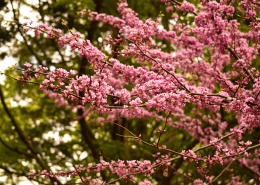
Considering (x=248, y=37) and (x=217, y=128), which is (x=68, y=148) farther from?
(x=248, y=37)

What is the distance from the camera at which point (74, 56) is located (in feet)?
33.8

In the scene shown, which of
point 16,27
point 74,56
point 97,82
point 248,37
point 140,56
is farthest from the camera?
point 74,56

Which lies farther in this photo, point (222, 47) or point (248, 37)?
point (248, 37)

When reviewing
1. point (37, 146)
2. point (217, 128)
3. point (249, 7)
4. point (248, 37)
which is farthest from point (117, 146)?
point (249, 7)

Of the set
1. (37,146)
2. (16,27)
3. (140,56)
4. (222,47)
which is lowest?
(140,56)

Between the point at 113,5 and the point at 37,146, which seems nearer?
the point at 113,5

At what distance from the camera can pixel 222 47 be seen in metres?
5.44

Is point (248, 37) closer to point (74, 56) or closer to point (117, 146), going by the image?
point (117, 146)

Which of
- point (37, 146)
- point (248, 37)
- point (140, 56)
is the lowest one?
point (140, 56)

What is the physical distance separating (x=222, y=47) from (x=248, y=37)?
34.7 inches

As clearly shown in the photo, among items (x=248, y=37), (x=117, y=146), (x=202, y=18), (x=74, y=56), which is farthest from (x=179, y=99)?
(x=74, y=56)

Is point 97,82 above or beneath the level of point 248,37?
beneath

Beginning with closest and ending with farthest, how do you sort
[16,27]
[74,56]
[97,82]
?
[97,82], [16,27], [74,56]

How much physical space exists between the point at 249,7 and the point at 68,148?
6.65 metres
